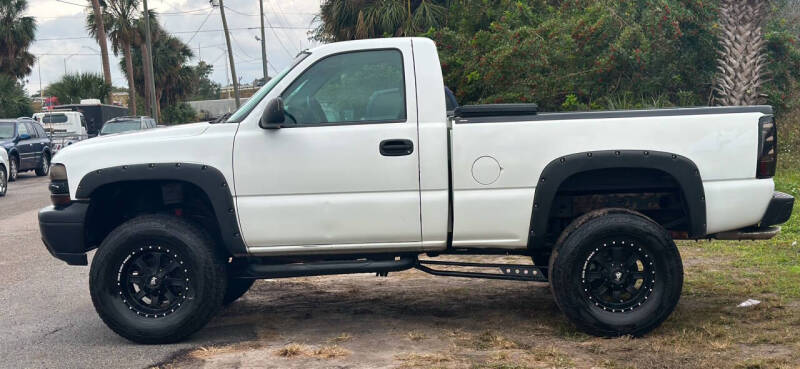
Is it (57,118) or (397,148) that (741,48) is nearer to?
(397,148)

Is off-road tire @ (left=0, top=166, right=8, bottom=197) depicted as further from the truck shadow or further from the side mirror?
the side mirror

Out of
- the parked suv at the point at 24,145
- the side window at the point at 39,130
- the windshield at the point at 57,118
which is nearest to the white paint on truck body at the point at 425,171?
the parked suv at the point at 24,145

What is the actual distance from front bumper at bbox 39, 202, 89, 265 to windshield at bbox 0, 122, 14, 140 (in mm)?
18470

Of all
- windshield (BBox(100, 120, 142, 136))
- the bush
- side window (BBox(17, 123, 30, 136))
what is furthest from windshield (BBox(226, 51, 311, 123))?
the bush

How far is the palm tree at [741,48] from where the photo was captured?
15.2 metres

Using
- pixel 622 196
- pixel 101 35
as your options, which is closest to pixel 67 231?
pixel 622 196

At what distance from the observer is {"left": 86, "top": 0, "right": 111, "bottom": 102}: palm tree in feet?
149

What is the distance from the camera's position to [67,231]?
5914mm

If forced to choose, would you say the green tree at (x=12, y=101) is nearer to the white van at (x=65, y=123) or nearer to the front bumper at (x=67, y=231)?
the white van at (x=65, y=123)

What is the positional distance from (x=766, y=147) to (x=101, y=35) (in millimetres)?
44800

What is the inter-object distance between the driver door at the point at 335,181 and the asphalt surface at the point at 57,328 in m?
0.90

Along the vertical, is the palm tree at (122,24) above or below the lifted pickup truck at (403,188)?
above

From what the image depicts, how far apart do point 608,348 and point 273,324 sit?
2430mm

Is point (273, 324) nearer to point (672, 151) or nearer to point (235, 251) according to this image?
point (235, 251)
